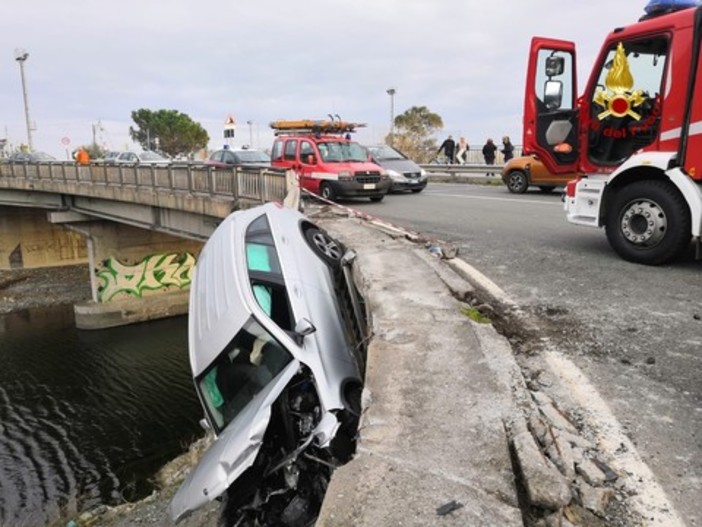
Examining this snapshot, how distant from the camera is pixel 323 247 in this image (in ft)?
20.9

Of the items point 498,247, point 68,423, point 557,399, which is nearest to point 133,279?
point 68,423

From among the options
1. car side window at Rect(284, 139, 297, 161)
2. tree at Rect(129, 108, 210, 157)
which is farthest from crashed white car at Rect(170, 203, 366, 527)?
tree at Rect(129, 108, 210, 157)

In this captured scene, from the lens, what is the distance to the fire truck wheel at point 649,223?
600cm

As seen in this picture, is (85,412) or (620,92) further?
(85,412)

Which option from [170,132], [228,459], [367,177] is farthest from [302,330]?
[170,132]

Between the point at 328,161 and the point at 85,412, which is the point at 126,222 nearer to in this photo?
the point at 85,412

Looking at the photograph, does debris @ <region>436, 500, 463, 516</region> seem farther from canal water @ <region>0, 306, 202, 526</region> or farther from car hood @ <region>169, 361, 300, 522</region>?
canal water @ <region>0, 306, 202, 526</region>

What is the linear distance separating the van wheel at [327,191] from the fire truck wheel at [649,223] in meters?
8.82

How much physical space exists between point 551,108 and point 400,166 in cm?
1127

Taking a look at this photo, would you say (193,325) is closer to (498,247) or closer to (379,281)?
(379,281)

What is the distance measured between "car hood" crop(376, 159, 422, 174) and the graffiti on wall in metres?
10.6

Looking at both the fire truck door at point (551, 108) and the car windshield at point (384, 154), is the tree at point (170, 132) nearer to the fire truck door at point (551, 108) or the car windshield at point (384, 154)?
the car windshield at point (384, 154)

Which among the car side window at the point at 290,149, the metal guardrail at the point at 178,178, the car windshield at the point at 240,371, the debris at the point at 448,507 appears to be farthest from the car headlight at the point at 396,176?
the debris at the point at 448,507

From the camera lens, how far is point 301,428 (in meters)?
3.53
